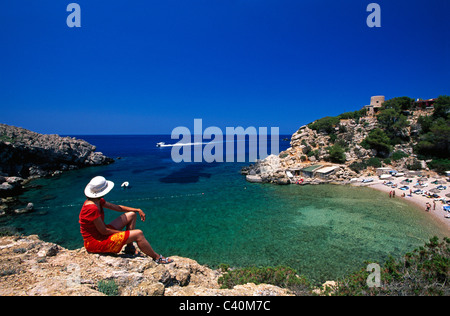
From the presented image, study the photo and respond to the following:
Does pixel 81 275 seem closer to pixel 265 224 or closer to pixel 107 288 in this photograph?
pixel 107 288

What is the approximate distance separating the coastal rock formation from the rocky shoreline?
19.1m

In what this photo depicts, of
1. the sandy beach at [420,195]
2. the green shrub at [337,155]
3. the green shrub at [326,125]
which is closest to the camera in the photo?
the sandy beach at [420,195]

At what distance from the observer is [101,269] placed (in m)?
3.77

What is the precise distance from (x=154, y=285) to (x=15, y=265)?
2.75 m

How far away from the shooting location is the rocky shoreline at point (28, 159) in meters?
22.3

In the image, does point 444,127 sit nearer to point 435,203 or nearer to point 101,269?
point 435,203

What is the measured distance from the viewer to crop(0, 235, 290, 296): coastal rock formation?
10.4ft

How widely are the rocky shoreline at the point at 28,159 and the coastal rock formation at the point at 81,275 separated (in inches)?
754

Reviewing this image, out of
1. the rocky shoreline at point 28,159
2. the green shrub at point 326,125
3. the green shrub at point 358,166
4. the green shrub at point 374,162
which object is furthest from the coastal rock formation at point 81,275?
the green shrub at point 326,125

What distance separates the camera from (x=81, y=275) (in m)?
3.51

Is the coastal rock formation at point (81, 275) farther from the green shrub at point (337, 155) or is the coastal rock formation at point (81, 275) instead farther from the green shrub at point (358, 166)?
the green shrub at point (337, 155)

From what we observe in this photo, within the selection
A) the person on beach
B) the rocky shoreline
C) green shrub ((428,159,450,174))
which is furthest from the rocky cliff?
the rocky shoreline

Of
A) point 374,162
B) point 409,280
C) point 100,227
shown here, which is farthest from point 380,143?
point 100,227

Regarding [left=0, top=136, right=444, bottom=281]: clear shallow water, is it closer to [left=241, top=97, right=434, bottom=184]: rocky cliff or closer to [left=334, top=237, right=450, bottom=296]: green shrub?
[left=334, top=237, right=450, bottom=296]: green shrub
